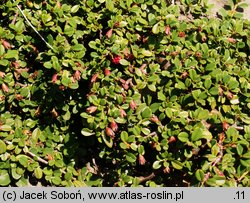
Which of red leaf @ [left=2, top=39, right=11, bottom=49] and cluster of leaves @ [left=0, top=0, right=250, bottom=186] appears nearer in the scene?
cluster of leaves @ [left=0, top=0, right=250, bottom=186]

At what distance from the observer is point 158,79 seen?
2.74m

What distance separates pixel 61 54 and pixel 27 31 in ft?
1.13

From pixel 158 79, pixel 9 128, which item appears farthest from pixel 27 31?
pixel 158 79

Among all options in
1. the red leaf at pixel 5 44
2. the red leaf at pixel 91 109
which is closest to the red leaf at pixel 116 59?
the red leaf at pixel 91 109

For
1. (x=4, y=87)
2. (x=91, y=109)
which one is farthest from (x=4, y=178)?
(x=91, y=109)

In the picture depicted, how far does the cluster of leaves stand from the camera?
2561 millimetres

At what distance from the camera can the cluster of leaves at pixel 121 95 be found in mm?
2561

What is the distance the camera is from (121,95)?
260 centimetres

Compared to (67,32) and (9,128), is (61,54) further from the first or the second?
(9,128)

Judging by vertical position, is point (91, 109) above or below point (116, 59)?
below

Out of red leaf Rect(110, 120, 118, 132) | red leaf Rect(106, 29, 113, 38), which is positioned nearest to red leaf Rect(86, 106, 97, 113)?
red leaf Rect(110, 120, 118, 132)

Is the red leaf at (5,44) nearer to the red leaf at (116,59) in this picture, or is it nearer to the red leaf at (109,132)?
the red leaf at (116,59)

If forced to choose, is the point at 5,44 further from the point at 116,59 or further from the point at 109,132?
the point at 109,132

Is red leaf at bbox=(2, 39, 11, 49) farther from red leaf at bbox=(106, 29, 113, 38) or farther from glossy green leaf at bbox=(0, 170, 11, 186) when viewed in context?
glossy green leaf at bbox=(0, 170, 11, 186)
